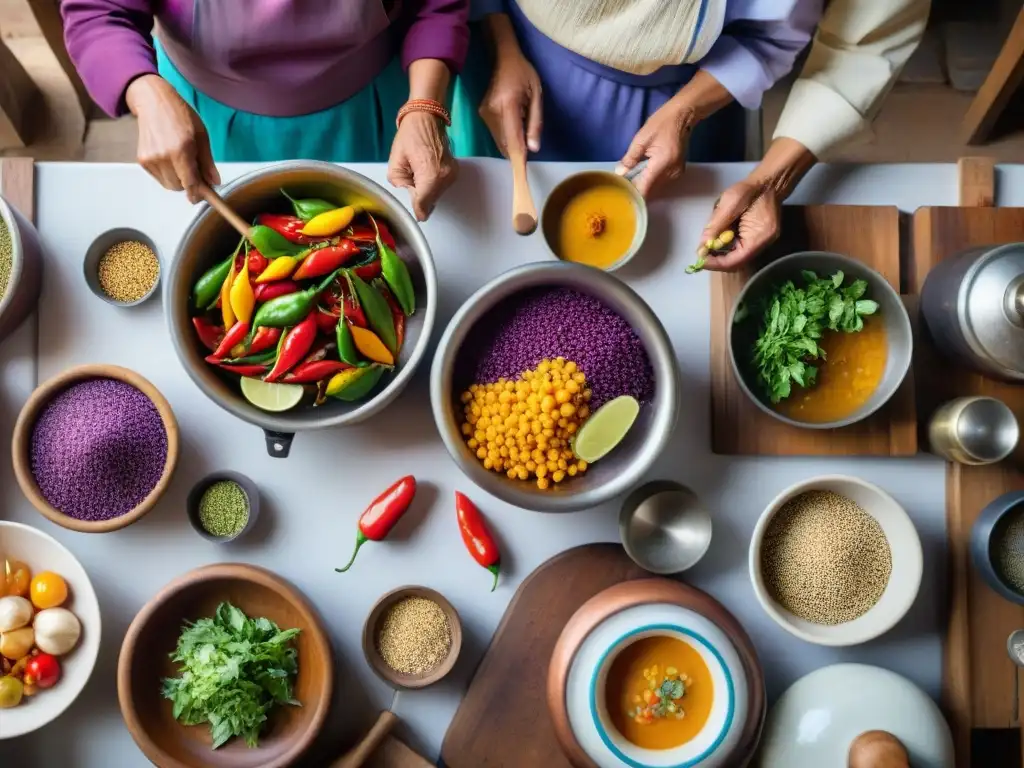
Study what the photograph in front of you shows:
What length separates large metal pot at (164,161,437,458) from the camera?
1.03 metres

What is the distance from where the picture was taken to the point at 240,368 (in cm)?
108

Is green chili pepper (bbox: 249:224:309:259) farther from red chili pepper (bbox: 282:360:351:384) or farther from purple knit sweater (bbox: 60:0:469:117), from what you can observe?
purple knit sweater (bbox: 60:0:469:117)

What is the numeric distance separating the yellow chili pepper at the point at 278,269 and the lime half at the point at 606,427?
45 centimetres

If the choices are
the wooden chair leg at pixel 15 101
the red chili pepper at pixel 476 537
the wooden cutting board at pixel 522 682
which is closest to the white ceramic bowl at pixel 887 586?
the wooden cutting board at pixel 522 682

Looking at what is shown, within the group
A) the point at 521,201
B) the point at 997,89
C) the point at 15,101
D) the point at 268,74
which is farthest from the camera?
the point at 15,101

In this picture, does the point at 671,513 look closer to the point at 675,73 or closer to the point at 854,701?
the point at 854,701

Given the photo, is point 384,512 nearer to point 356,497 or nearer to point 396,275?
point 356,497

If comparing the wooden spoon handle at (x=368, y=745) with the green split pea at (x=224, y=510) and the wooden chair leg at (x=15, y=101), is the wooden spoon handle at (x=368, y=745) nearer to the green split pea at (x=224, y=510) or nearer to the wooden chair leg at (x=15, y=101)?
the green split pea at (x=224, y=510)

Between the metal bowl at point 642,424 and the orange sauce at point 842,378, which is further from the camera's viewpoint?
the orange sauce at point 842,378

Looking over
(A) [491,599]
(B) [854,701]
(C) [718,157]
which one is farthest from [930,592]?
(C) [718,157]

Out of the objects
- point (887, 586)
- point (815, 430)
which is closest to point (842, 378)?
point (815, 430)

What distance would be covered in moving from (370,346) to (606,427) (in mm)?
340

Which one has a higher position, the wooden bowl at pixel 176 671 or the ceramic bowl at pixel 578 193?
the ceramic bowl at pixel 578 193

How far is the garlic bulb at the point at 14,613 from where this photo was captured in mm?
1107
